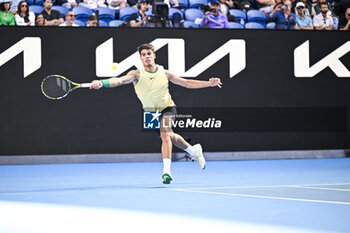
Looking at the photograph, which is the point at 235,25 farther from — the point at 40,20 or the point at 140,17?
the point at 40,20

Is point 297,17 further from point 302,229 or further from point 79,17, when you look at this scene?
point 302,229

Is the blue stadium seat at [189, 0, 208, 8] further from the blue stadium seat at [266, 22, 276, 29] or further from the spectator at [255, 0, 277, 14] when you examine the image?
the blue stadium seat at [266, 22, 276, 29]

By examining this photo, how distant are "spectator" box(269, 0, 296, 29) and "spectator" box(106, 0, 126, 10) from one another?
333cm

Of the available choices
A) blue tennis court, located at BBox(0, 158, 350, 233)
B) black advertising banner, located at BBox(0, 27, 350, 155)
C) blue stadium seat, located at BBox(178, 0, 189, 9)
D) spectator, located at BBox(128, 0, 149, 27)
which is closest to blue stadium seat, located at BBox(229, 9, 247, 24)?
black advertising banner, located at BBox(0, 27, 350, 155)

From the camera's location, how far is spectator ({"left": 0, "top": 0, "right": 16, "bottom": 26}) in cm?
1236

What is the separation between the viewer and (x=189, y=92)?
13109mm

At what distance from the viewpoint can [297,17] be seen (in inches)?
535

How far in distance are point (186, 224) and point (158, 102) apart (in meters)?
4.02

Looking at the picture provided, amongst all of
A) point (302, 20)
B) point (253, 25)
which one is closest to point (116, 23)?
point (253, 25)

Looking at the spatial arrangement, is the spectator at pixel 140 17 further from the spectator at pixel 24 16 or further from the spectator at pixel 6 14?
the spectator at pixel 6 14

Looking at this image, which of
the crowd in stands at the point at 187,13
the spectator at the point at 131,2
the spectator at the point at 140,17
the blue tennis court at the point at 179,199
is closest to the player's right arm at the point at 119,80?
the blue tennis court at the point at 179,199

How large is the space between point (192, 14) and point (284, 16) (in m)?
2.04

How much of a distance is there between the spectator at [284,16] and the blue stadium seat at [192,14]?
5.38 ft

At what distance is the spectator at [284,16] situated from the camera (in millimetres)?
13523
